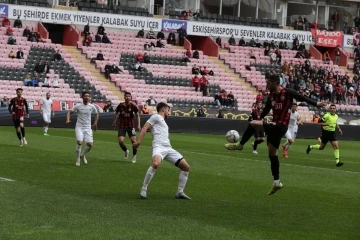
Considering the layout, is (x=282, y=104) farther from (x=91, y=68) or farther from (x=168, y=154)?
(x=91, y=68)

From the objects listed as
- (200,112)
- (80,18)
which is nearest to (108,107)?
(200,112)

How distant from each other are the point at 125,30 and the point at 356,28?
21.3 meters

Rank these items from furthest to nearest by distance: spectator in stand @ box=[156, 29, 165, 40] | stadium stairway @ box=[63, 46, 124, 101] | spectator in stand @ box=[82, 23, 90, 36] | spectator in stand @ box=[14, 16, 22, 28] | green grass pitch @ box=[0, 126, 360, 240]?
1. spectator in stand @ box=[156, 29, 165, 40]
2. spectator in stand @ box=[82, 23, 90, 36]
3. spectator in stand @ box=[14, 16, 22, 28]
4. stadium stairway @ box=[63, 46, 124, 101]
5. green grass pitch @ box=[0, 126, 360, 240]

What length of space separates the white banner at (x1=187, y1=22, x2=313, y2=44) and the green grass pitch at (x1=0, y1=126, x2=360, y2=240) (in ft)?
132

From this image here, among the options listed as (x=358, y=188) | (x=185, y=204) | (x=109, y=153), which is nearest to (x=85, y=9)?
(x=109, y=153)

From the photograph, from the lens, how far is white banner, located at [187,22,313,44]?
7031 cm

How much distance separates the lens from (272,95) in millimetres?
18047

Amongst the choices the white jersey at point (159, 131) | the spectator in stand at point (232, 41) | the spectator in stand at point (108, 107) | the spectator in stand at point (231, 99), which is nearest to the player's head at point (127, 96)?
the white jersey at point (159, 131)

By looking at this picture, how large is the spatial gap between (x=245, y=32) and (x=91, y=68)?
16168 mm

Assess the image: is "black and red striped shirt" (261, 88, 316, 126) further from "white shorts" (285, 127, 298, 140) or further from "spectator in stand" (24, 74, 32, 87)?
"spectator in stand" (24, 74, 32, 87)

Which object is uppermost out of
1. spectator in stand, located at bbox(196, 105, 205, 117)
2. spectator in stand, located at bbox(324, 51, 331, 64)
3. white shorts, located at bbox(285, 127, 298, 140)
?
spectator in stand, located at bbox(324, 51, 331, 64)

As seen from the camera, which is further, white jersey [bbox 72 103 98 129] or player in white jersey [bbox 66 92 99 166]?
white jersey [bbox 72 103 98 129]

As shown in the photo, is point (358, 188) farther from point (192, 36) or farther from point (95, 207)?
point (192, 36)

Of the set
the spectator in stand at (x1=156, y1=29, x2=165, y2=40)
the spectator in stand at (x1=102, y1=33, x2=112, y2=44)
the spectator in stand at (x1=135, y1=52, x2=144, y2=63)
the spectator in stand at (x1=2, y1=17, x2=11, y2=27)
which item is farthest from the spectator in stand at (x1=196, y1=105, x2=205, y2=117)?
the spectator in stand at (x1=2, y1=17, x2=11, y2=27)
